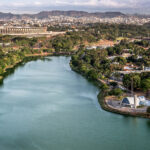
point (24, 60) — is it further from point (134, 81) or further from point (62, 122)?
point (62, 122)

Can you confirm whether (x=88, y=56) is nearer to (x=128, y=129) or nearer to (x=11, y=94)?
(x=11, y=94)

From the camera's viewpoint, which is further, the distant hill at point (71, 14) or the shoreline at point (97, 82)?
the distant hill at point (71, 14)

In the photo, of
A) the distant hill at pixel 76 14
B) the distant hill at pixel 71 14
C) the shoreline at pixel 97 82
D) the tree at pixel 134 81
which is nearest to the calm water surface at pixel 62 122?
the shoreline at pixel 97 82

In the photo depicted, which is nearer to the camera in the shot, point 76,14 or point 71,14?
point 76,14

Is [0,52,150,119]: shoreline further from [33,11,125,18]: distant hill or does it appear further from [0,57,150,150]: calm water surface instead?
[33,11,125,18]: distant hill

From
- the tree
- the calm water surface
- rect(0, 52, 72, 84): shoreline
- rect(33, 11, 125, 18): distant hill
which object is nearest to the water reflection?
rect(0, 52, 72, 84): shoreline

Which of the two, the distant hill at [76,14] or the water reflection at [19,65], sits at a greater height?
the distant hill at [76,14]

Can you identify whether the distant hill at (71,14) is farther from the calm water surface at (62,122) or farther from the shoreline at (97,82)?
the calm water surface at (62,122)

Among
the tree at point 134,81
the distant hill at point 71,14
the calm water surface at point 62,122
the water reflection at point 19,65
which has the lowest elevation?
the calm water surface at point 62,122

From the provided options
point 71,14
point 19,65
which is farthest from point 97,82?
point 71,14
